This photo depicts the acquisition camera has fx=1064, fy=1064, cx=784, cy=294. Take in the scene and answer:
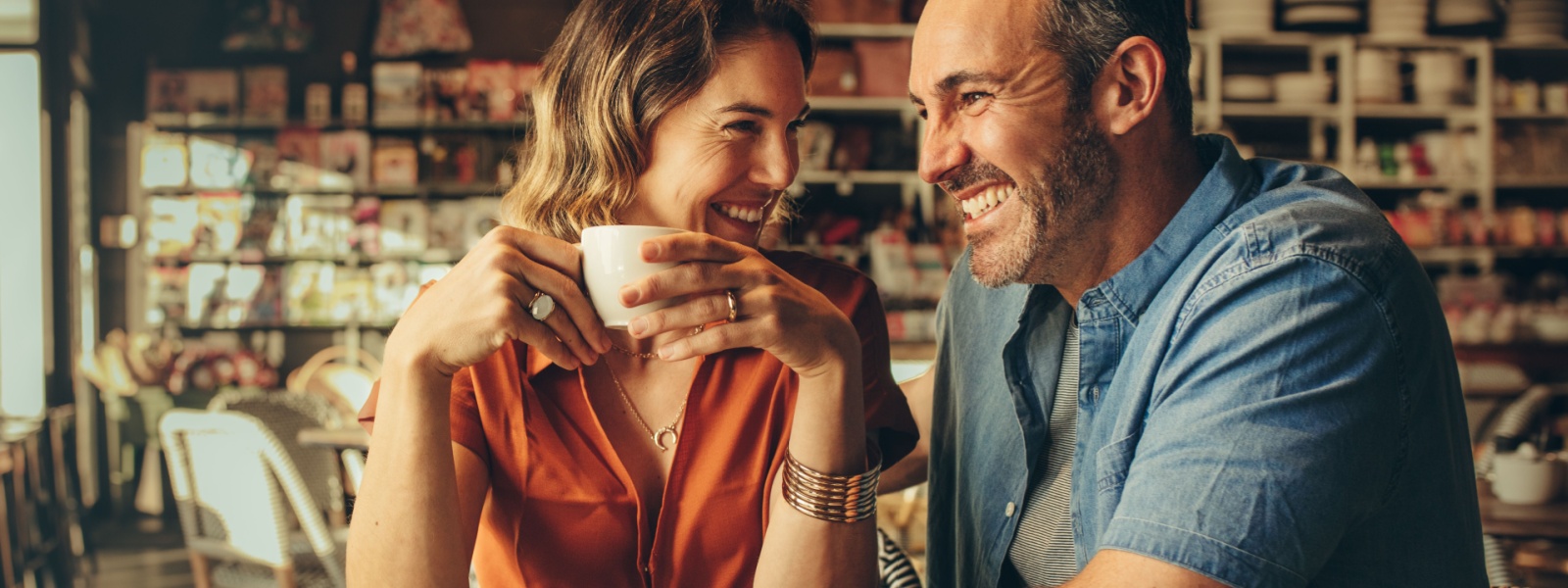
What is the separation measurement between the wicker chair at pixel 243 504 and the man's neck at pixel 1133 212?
252 centimetres

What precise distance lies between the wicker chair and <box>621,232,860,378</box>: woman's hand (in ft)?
8.18

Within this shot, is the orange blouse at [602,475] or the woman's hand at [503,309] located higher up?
the woman's hand at [503,309]

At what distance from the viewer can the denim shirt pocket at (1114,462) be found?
983mm

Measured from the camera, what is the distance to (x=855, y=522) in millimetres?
1000

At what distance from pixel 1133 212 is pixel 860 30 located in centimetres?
446

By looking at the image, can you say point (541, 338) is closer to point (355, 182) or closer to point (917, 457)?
point (917, 457)

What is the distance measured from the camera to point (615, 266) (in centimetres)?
82

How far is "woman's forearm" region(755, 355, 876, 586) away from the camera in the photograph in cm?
96

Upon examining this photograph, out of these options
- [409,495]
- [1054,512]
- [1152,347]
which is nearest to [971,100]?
[1152,347]

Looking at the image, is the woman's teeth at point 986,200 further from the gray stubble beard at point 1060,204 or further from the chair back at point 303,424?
the chair back at point 303,424

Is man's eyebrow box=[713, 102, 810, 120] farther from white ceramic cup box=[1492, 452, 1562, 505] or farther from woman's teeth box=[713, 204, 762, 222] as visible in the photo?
white ceramic cup box=[1492, 452, 1562, 505]

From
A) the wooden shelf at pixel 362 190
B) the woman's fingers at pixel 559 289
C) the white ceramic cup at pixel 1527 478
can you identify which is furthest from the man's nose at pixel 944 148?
the wooden shelf at pixel 362 190

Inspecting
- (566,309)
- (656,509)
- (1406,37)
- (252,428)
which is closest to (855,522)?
(656,509)

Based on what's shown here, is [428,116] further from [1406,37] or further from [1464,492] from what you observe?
[1464,492]
